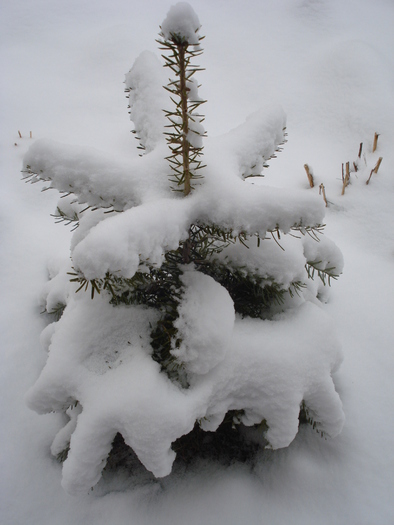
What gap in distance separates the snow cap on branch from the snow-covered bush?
4 cm

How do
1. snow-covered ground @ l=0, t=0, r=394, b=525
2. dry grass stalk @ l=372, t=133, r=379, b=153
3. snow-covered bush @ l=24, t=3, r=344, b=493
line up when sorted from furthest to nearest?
dry grass stalk @ l=372, t=133, r=379, b=153 → snow-covered ground @ l=0, t=0, r=394, b=525 → snow-covered bush @ l=24, t=3, r=344, b=493

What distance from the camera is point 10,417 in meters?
1.58

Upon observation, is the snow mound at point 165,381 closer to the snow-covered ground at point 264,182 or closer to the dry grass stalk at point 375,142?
the snow-covered ground at point 264,182

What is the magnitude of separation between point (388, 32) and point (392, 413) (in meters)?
5.95

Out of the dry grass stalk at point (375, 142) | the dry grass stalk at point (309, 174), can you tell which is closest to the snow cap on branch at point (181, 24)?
the dry grass stalk at point (309, 174)

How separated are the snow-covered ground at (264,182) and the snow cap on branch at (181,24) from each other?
0.45m

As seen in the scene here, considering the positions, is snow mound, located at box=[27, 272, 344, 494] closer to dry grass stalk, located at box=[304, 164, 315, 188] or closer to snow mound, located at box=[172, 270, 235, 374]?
snow mound, located at box=[172, 270, 235, 374]

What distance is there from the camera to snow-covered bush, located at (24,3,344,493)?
894 millimetres

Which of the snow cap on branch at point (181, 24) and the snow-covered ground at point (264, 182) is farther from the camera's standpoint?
the snow-covered ground at point (264, 182)

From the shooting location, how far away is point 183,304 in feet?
3.40

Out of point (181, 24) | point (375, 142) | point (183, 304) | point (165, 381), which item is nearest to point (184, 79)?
point (181, 24)

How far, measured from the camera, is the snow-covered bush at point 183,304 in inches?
35.2

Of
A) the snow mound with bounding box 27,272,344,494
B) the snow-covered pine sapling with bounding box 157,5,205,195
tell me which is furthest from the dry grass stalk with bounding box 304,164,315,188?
the snow-covered pine sapling with bounding box 157,5,205,195

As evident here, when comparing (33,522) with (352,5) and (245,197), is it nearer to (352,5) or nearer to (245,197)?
(245,197)
